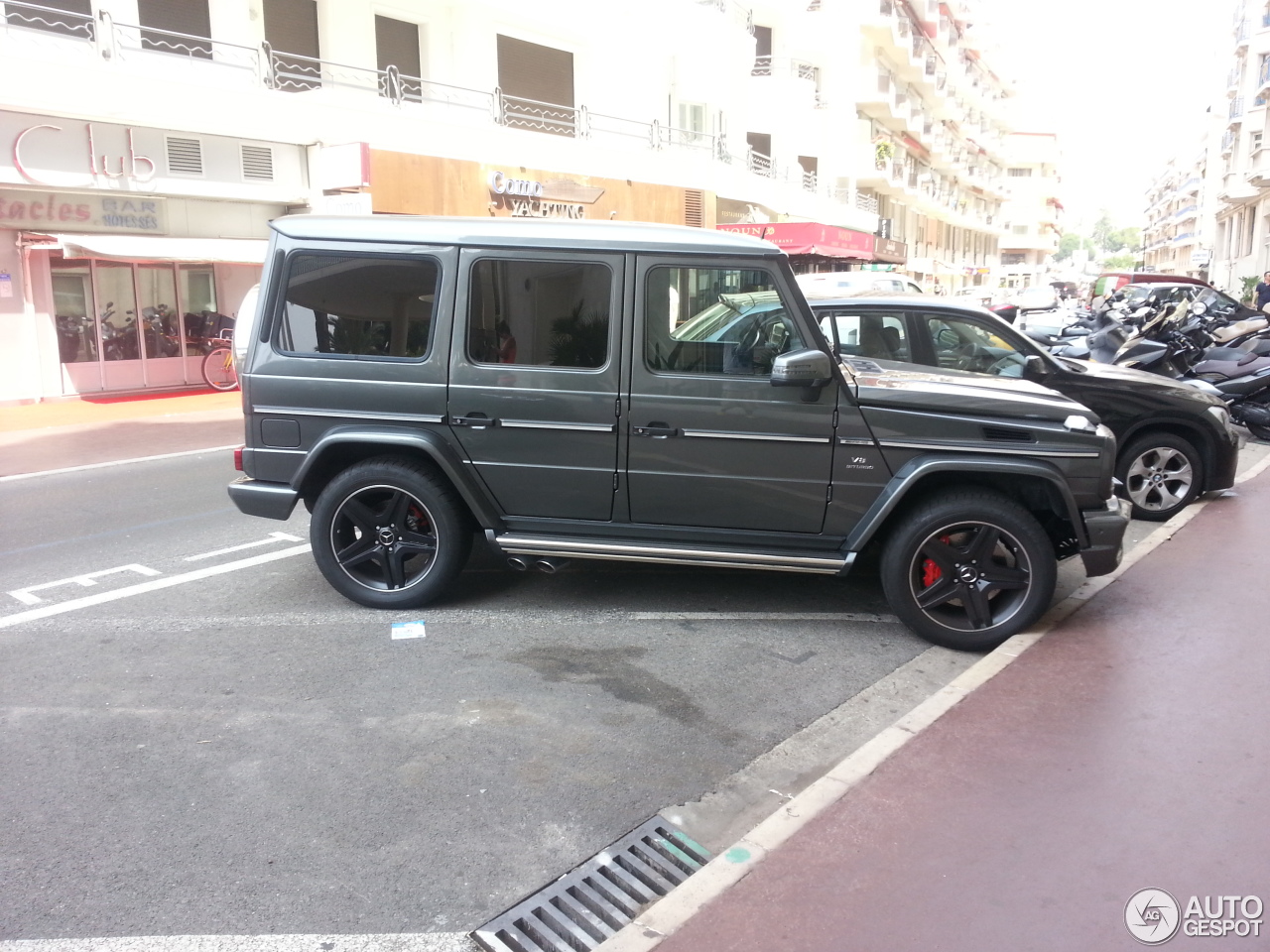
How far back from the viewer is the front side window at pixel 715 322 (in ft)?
16.6

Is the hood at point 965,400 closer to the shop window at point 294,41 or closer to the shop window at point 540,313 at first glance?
the shop window at point 540,313

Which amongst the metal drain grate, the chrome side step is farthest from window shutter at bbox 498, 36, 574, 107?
the metal drain grate

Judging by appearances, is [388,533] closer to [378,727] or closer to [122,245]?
[378,727]

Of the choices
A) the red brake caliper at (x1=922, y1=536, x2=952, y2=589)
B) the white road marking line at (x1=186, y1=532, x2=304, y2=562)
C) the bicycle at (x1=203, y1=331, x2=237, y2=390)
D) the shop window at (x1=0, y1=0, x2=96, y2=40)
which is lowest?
the white road marking line at (x1=186, y1=532, x2=304, y2=562)

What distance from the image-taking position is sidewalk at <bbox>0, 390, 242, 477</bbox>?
445 inches

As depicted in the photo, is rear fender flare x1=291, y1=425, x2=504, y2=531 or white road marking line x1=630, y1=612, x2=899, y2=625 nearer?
rear fender flare x1=291, y1=425, x2=504, y2=531

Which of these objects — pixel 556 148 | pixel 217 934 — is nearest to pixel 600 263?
pixel 217 934

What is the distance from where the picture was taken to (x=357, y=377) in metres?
5.36

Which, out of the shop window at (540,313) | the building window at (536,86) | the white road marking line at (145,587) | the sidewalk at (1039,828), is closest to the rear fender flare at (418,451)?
the shop window at (540,313)

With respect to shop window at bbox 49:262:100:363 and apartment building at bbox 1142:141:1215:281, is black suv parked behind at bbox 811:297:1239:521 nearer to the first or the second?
shop window at bbox 49:262:100:363

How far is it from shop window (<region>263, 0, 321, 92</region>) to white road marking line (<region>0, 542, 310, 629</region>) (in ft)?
43.8

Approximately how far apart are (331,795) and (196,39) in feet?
52.9

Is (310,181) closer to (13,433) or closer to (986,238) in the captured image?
(13,433)

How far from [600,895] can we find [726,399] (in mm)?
2682
